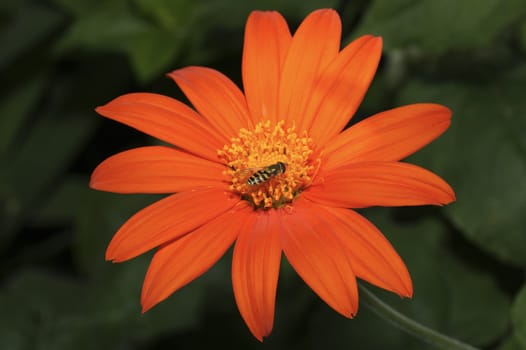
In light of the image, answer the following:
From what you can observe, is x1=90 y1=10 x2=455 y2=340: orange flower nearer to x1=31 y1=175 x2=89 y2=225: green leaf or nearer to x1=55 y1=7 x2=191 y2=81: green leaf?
x1=55 y1=7 x2=191 y2=81: green leaf

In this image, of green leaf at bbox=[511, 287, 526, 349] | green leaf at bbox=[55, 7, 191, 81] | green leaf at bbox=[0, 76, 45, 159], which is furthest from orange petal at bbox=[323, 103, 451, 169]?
green leaf at bbox=[0, 76, 45, 159]

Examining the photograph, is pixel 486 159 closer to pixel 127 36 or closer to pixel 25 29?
pixel 127 36

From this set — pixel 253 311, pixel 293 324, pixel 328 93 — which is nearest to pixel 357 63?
pixel 328 93

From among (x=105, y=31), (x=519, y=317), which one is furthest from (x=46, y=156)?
(x=519, y=317)

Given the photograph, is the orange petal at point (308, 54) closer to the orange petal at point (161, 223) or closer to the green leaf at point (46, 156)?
the orange petal at point (161, 223)

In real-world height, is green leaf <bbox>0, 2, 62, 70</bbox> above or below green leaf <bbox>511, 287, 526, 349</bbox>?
above

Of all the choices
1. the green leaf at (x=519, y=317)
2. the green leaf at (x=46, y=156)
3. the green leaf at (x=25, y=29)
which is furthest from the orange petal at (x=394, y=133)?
the green leaf at (x=25, y=29)
